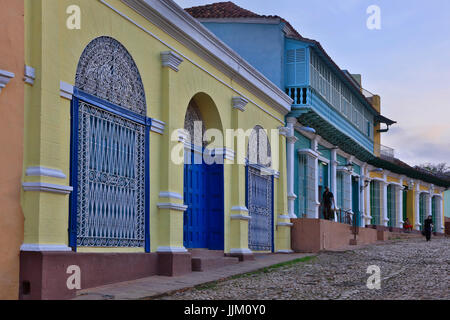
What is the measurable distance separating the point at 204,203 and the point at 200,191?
32 centimetres

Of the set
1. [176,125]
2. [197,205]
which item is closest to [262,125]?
[197,205]

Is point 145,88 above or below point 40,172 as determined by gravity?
above

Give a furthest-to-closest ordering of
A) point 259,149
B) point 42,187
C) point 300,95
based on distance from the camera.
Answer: point 300,95 < point 259,149 < point 42,187

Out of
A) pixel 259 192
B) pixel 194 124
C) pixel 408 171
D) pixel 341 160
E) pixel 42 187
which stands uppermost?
pixel 408 171

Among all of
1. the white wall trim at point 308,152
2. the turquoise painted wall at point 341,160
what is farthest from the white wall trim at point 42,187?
the turquoise painted wall at point 341,160

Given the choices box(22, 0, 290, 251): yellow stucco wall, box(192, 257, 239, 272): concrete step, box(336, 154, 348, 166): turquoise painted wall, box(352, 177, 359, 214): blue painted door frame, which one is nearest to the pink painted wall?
box(22, 0, 290, 251): yellow stucco wall

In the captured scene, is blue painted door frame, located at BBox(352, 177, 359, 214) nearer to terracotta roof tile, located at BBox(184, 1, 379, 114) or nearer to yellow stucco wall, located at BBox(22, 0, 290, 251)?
terracotta roof tile, located at BBox(184, 1, 379, 114)

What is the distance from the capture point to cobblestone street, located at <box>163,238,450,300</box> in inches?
329

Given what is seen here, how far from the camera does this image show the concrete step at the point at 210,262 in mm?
11125

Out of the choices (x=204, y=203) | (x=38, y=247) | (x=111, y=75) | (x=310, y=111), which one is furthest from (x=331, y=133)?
(x=38, y=247)

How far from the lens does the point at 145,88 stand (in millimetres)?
10234

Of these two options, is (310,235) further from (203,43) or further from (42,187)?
(42,187)

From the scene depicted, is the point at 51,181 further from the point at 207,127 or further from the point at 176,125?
the point at 207,127

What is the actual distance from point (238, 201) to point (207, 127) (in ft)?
5.61
